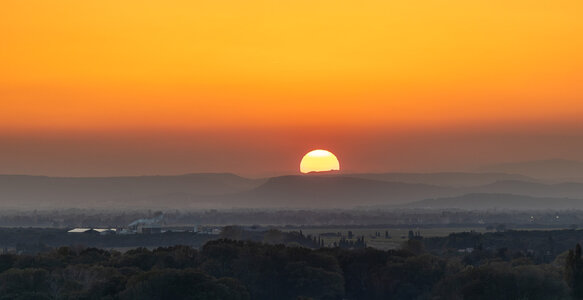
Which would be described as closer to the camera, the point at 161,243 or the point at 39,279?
the point at 39,279

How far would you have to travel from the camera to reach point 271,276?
95.4 m

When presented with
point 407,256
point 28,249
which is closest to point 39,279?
point 407,256

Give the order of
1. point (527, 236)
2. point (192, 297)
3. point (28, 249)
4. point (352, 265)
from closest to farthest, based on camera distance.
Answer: point (192, 297), point (352, 265), point (28, 249), point (527, 236)

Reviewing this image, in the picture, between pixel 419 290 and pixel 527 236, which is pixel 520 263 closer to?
pixel 419 290

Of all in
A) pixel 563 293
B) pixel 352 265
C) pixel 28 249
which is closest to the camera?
pixel 563 293

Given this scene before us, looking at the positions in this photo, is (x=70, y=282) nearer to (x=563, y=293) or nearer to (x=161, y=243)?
(x=563, y=293)

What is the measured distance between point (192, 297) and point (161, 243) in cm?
11994

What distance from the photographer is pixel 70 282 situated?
279 feet

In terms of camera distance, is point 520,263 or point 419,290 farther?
point 520,263

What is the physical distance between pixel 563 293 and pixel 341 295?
2055 cm

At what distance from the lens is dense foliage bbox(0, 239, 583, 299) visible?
7969cm

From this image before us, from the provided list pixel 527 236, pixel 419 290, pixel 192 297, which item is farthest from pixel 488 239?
pixel 192 297

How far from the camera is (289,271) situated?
9500 cm

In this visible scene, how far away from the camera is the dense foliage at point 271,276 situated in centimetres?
7969
